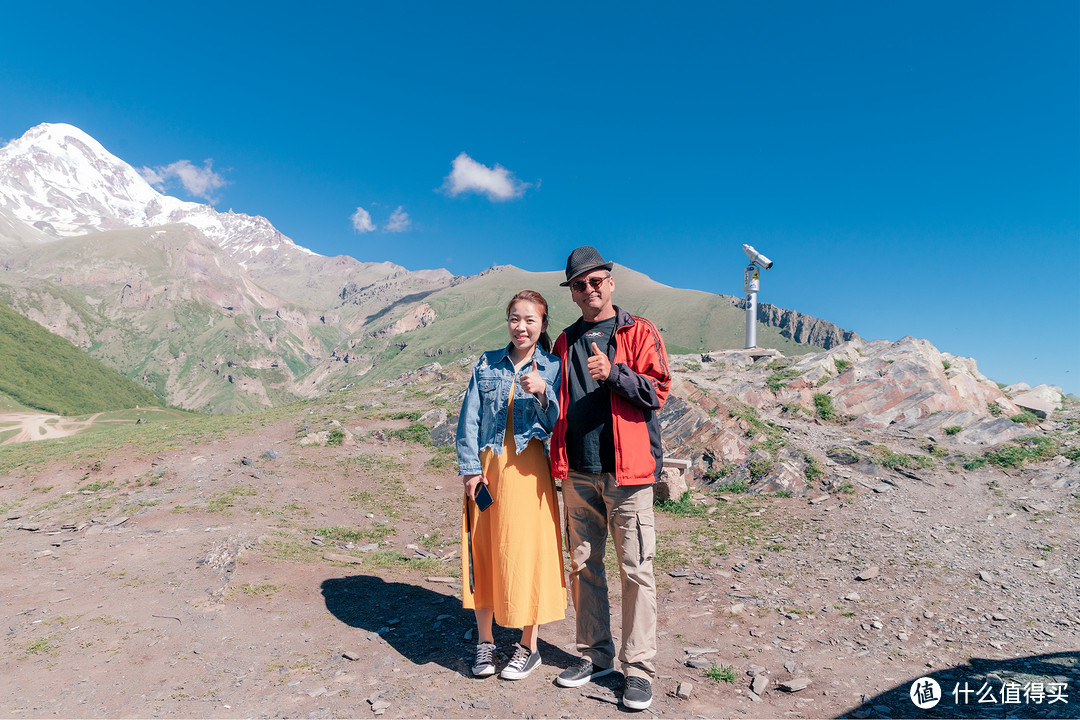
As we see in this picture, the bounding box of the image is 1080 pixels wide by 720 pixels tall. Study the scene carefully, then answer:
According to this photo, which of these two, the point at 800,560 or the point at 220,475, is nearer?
the point at 800,560

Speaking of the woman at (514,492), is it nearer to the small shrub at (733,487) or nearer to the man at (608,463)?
the man at (608,463)

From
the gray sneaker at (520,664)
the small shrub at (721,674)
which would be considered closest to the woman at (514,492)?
the gray sneaker at (520,664)

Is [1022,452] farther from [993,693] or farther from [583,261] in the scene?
[583,261]

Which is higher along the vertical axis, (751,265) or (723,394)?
(751,265)

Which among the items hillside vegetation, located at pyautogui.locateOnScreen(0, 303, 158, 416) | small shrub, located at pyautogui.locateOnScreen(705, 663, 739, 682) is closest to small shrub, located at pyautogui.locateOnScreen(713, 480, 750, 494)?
small shrub, located at pyautogui.locateOnScreen(705, 663, 739, 682)

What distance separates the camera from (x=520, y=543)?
12.9ft

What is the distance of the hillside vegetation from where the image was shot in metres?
83.2

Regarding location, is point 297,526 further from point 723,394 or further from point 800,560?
point 723,394

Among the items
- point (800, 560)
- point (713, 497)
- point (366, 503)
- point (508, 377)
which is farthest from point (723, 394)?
point (508, 377)

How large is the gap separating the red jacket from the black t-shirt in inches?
2.3

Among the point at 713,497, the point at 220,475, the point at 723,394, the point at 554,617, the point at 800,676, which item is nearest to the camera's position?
the point at 554,617

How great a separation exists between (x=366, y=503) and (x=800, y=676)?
337 inches

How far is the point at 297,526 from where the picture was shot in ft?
28.6

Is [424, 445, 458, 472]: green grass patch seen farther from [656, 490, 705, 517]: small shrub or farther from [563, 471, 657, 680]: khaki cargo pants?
[563, 471, 657, 680]: khaki cargo pants
